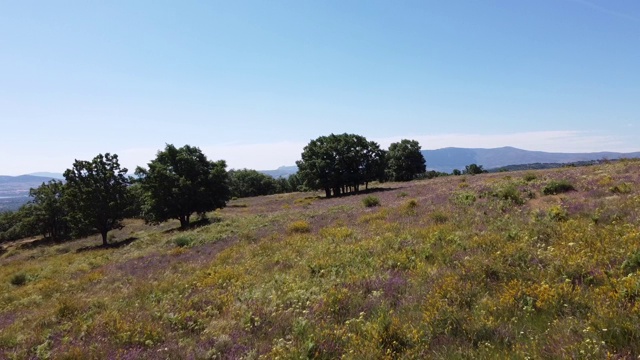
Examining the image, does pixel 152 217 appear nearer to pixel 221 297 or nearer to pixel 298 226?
pixel 298 226

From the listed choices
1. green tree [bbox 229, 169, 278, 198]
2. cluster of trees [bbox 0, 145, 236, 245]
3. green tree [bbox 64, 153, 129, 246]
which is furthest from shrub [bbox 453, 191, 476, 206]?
green tree [bbox 229, 169, 278, 198]

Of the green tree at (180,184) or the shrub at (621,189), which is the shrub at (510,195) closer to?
the shrub at (621,189)

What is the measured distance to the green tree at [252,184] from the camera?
122 meters

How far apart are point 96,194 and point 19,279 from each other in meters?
18.7

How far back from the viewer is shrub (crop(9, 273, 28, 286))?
17859 millimetres

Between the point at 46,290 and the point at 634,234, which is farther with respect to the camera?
the point at 46,290

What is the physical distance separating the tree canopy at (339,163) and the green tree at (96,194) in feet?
94.4

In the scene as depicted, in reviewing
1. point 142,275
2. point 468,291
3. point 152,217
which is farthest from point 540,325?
point 152,217

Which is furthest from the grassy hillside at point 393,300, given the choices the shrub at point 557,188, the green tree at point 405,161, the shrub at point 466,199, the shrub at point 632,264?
the green tree at point 405,161

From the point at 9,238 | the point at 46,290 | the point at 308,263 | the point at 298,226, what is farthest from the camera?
the point at 9,238

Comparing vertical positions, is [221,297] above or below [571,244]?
below

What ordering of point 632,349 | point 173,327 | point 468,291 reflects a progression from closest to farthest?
point 632,349, point 468,291, point 173,327

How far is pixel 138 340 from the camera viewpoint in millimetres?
6438

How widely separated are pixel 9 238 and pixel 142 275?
8286 centimetres
